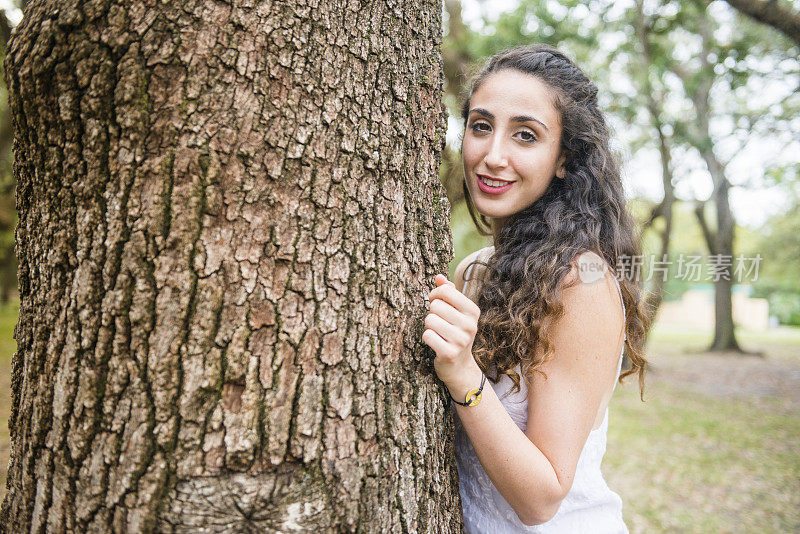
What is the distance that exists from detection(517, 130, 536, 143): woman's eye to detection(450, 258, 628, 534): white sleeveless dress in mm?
553

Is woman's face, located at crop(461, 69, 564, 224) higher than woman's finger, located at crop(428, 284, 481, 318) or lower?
higher

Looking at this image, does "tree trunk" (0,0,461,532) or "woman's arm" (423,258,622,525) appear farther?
"woman's arm" (423,258,622,525)

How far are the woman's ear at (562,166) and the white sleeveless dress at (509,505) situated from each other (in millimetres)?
492

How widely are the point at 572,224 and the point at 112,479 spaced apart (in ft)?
4.78

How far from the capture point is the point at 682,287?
113 feet

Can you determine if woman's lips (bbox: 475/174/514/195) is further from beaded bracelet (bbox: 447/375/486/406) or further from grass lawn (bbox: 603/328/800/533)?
grass lawn (bbox: 603/328/800/533)

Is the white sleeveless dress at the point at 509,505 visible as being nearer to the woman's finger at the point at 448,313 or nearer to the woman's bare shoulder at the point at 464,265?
the woman's finger at the point at 448,313

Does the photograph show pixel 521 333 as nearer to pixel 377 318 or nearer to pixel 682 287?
pixel 377 318

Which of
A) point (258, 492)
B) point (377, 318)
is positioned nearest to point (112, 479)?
point (258, 492)

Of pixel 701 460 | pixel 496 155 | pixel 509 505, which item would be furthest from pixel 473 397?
pixel 701 460

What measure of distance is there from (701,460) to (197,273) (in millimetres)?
7661

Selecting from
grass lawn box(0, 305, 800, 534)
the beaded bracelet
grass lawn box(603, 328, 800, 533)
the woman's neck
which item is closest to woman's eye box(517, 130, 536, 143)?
the woman's neck

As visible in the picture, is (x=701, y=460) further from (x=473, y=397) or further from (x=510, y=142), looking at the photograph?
(x=473, y=397)

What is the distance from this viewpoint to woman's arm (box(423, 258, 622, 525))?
134 centimetres
